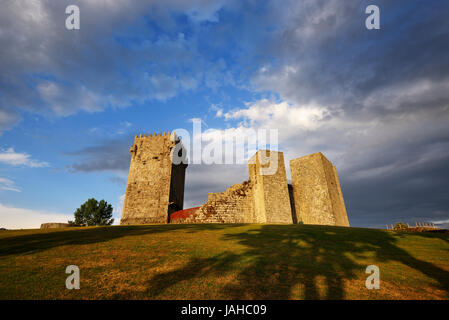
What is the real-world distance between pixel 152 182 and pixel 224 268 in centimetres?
2217

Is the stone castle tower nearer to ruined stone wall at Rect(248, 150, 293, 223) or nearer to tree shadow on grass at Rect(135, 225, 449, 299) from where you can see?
ruined stone wall at Rect(248, 150, 293, 223)

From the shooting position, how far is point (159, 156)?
2817 centimetres

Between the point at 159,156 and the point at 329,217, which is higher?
the point at 159,156

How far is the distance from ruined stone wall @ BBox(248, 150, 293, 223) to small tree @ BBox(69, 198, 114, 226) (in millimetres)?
39513

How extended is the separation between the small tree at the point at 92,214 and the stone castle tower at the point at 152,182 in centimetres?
2629

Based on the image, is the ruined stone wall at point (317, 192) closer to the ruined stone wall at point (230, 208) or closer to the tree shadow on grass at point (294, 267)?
the ruined stone wall at point (230, 208)

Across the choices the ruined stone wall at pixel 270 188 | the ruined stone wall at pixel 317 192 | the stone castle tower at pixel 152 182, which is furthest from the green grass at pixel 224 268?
the stone castle tower at pixel 152 182

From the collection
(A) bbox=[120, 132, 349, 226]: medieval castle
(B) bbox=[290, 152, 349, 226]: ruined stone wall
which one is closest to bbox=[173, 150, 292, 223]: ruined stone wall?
(A) bbox=[120, 132, 349, 226]: medieval castle

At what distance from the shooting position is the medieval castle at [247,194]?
2192 centimetres

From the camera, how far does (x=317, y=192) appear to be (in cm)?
2336
